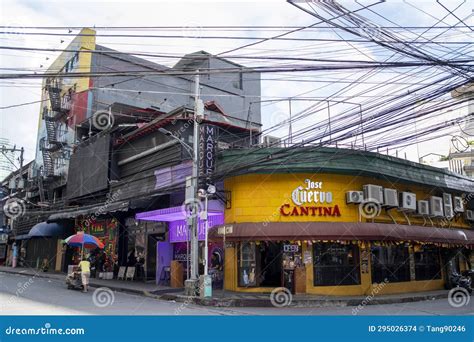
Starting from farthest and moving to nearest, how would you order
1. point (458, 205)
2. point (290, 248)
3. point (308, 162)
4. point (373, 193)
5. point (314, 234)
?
point (458, 205) < point (373, 193) < point (308, 162) < point (290, 248) < point (314, 234)

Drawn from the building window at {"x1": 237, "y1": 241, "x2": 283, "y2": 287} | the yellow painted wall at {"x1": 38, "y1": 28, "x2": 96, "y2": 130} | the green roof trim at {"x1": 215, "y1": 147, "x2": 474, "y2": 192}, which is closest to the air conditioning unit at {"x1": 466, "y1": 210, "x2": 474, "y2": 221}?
the green roof trim at {"x1": 215, "y1": 147, "x2": 474, "y2": 192}

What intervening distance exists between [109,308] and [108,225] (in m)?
16.2

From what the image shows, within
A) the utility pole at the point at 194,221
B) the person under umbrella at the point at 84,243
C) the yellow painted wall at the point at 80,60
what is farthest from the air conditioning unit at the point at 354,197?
the yellow painted wall at the point at 80,60

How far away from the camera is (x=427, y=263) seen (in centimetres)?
2267

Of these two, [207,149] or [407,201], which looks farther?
[407,201]

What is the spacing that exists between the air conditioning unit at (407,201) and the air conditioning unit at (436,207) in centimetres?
161

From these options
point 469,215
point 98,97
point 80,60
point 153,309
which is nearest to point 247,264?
point 153,309

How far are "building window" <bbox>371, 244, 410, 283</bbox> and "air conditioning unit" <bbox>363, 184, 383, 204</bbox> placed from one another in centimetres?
236

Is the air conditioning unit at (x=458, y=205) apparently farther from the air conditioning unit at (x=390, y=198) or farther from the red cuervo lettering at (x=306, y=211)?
the red cuervo lettering at (x=306, y=211)

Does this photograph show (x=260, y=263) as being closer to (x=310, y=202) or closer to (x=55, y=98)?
(x=310, y=202)

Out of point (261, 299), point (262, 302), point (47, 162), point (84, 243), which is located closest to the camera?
point (262, 302)

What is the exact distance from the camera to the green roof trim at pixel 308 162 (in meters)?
18.7

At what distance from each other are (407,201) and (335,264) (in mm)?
4865

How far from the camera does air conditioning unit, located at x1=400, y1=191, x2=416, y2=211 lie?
67.7 feet
